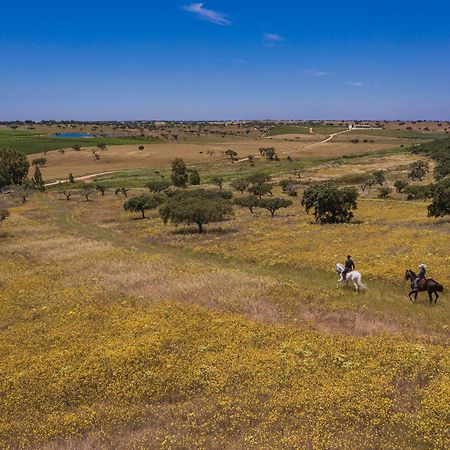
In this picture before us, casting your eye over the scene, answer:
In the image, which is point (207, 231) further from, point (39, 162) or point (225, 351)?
point (39, 162)

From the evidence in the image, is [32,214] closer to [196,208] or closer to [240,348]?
[196,208]

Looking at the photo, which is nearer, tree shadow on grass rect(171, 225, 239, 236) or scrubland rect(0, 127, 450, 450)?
scrubland rect(0, 127, 450, 450)

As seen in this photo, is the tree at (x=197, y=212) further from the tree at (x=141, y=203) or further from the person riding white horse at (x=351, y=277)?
the person riding white horse at (x=351, y=277)

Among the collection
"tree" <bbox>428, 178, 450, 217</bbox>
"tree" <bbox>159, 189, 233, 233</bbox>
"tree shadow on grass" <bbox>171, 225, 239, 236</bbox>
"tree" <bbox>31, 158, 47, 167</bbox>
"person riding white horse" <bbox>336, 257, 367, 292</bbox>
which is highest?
"tree" <bbox>31, 158, 47, 167</bbox>

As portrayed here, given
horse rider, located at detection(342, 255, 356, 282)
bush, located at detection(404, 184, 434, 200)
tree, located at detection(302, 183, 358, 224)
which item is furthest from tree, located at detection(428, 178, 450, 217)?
bush, located at detection(404, 184, 434, 200)

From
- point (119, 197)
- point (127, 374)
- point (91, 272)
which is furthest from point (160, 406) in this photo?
point (119, 197)

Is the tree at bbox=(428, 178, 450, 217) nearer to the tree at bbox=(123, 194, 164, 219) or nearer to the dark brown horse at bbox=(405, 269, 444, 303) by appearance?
the dark brown horse at bbox=(405, 269, 444, 303)

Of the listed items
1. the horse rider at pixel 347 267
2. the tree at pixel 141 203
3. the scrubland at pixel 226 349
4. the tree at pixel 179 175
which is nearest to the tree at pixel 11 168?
the tree at pixel 179 175
